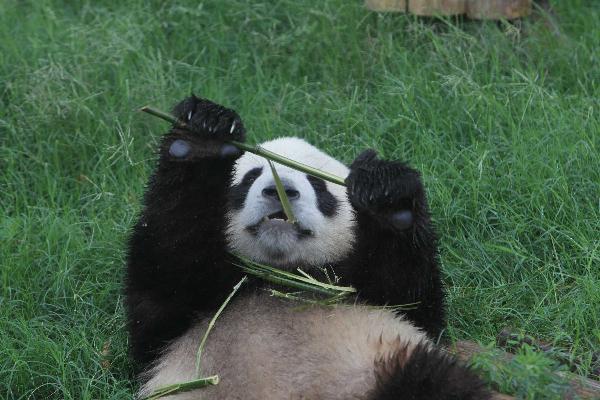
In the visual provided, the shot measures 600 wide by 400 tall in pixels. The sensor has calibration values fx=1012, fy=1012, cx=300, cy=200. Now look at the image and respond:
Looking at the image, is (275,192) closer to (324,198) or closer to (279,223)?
(279,223)

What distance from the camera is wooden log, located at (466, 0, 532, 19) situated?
6391mm

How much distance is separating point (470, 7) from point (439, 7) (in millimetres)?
195

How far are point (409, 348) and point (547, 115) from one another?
7.25 feet

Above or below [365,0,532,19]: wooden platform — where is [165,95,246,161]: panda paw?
above

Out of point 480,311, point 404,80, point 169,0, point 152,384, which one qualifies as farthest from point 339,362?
point 169,0

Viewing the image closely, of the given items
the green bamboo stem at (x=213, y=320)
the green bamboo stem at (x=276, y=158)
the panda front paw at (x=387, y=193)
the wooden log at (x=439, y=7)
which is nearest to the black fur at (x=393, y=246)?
the panda front paw at (x=387, y=193)

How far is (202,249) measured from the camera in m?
4.10

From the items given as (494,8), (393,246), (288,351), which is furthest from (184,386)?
(494,8)

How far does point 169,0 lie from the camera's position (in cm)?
688

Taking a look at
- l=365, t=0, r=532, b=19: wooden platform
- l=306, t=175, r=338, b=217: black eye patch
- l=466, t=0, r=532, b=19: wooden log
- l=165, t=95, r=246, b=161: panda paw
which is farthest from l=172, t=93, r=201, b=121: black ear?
l=466, t=0, r=532, b=19: wooden log

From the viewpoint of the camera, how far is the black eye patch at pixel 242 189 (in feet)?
14.2

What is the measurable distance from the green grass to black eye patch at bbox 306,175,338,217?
2.52ft

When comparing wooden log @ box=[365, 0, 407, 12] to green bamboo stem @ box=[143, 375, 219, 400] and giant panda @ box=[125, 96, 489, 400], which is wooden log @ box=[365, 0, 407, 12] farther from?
green bamboo stem @ box=[143, 375, 219, 400]

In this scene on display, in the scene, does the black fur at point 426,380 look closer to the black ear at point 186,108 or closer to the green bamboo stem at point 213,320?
the green bamboo stem at point 213,320
